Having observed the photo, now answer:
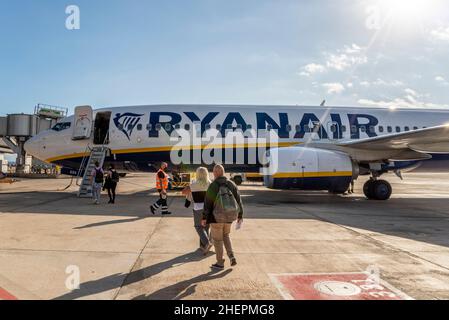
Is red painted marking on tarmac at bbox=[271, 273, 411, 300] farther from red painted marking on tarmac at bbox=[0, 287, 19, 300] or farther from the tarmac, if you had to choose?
red painted marking on tarmac at bbox=[0, 287, 19, 300]

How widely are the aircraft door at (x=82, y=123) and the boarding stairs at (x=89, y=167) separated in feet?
2.91

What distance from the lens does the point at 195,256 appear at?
5.63 m

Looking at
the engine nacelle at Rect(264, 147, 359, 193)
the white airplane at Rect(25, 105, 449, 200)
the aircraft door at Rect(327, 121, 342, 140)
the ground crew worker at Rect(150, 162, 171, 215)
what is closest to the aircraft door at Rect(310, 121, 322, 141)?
the white airplane at Rect(25, 105, 449, 200)

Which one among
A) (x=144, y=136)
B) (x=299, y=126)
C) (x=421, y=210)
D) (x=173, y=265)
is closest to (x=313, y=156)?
(x=299, y=126)

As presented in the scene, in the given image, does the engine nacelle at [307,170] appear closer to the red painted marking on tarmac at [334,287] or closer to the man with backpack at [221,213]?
the man with backpack at [221,213]

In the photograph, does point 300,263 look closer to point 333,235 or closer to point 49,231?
point 333,235

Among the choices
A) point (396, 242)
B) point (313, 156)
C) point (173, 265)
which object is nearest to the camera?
point (173, 265)

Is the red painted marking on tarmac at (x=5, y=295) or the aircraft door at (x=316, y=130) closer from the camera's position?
the red painted marking on tarmac at (x=5, y=295)

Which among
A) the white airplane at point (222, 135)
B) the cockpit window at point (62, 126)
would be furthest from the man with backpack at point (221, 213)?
the cockpit window at point (62, 126)

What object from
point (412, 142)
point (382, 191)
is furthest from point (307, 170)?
point (382, 191)

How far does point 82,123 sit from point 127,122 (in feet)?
7.20

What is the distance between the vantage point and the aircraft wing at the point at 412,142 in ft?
37.5
